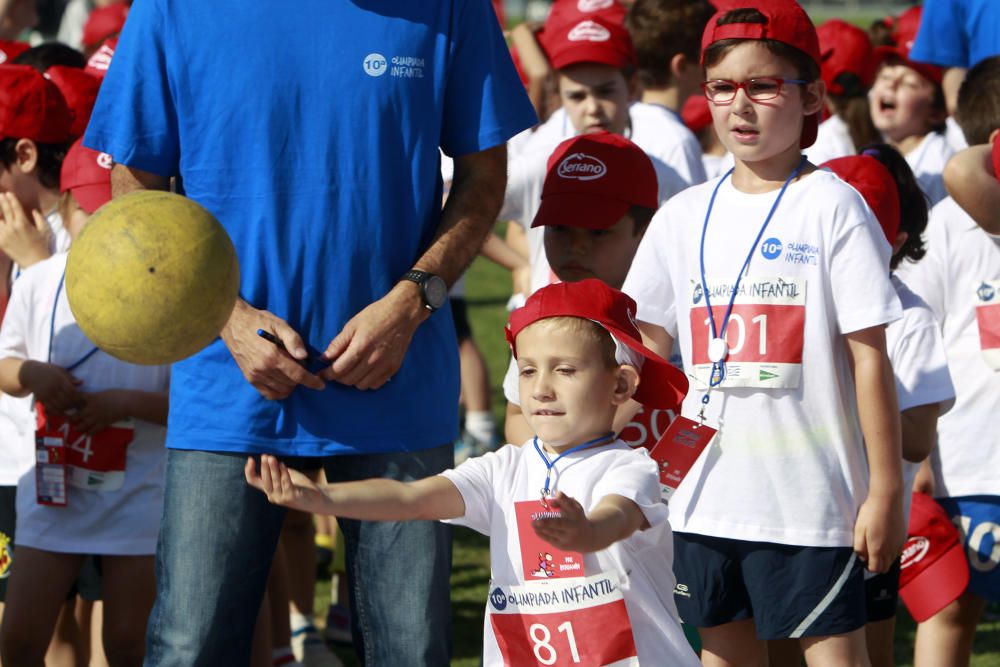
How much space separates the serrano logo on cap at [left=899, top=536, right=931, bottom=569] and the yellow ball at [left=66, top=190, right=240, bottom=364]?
2587 mm

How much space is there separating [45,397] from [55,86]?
4.67 feet

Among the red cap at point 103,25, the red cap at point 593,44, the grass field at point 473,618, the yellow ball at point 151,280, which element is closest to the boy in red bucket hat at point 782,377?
the yellow ball at point 151,280

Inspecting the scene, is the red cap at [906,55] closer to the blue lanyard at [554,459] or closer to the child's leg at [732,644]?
the child's leg at [732,644]

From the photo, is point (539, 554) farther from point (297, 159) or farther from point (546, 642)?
point (297, 159)

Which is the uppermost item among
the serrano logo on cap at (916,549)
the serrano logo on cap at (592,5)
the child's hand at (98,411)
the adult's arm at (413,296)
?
the serrano logo on cap at (592,5)

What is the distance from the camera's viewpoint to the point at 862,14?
1633 inches

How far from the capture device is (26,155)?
5547 millimetres

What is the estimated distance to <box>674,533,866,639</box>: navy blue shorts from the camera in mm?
3859

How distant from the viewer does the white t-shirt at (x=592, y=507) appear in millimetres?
3357

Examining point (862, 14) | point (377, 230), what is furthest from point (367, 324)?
point (862, 14)

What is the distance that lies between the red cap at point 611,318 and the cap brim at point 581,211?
117 centimetres

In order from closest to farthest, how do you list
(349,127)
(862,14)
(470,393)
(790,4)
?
(349,127)
(790,4)
(470,393)
(862,14)

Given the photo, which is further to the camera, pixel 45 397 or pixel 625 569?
pixel 45 397

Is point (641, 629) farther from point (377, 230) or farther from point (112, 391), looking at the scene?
point (112, 391)
